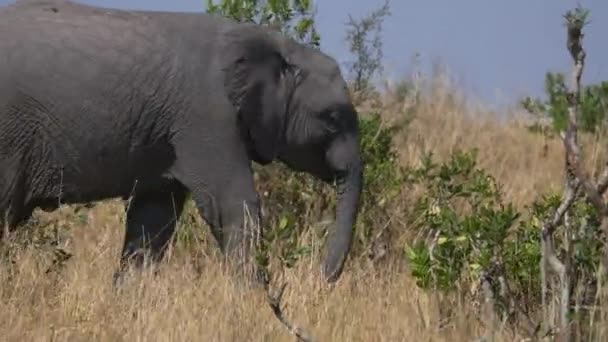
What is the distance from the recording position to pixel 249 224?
23.8 ft

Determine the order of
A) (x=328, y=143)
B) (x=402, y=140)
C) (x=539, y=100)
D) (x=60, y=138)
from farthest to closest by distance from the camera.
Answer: (x=539, y=100) < (x=402, y=140) < (x=328, y=143) < (x=60, y=138)

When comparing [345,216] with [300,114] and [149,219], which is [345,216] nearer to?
[300,114]

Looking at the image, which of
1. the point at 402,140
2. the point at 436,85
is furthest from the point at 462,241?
the point at 436,85

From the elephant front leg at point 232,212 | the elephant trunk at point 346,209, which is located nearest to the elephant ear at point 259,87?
the elephant front leg at point 232,212

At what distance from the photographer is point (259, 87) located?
7.72 m

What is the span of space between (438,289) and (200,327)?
3.55ft

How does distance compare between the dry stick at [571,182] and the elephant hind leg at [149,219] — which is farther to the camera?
the elephant hind leg at [149,219]

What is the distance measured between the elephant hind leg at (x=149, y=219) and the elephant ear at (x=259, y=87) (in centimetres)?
54

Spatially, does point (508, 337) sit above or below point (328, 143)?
below

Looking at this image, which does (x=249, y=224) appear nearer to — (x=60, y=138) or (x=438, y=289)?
(x=60, y=138)

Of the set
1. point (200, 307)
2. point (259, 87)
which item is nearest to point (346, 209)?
point (259, 87)

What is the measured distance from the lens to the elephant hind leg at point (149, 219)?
7.73 meters

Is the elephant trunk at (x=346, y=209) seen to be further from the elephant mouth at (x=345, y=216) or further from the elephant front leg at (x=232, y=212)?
the elephant front leg at (x=232, y=212)

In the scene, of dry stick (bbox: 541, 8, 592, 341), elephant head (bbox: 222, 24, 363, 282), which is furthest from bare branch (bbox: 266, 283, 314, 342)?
elephant head (bbox: 222, 24, 363, 282)
